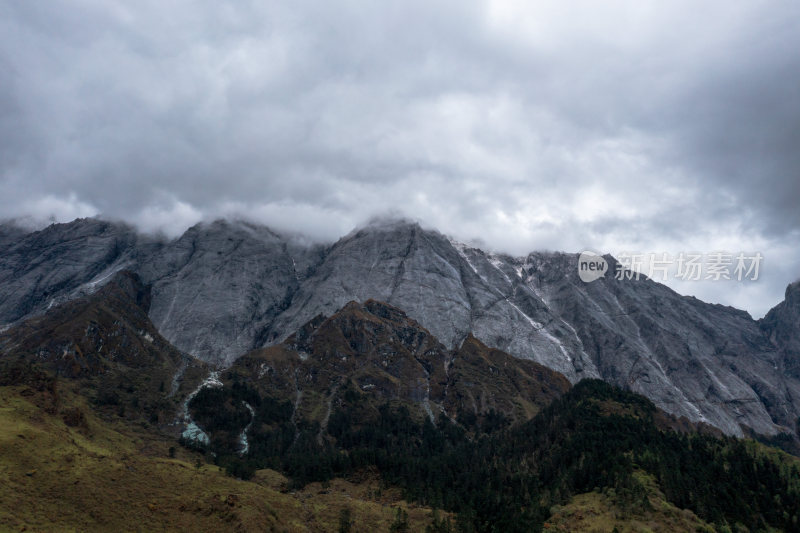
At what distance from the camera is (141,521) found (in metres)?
76.4

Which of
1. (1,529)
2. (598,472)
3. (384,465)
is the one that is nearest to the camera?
(1,529)

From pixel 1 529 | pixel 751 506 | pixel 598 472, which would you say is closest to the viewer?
pixel 1 529

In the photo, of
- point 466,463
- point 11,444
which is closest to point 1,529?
point 11,444

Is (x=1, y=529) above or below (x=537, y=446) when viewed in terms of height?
A: below

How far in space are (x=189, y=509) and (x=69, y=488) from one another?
64.8 ft

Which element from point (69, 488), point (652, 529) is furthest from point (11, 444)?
point (652, 529)

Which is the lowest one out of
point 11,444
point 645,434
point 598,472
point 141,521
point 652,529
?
point 141,521

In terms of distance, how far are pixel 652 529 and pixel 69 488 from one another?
115813mm

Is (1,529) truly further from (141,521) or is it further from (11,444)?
(11,444)

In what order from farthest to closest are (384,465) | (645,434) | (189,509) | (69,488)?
1. (645,434)
2. (384,465)
3. (189,509)
4. (69,488)

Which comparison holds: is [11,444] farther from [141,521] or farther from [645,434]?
[645,434]

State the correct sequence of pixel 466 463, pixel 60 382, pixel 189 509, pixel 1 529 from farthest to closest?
pixel 60 382, pixel 466 463, pixel 189 509, pixel 1 529

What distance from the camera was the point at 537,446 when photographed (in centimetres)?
18088

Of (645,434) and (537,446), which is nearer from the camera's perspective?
(645,434)
